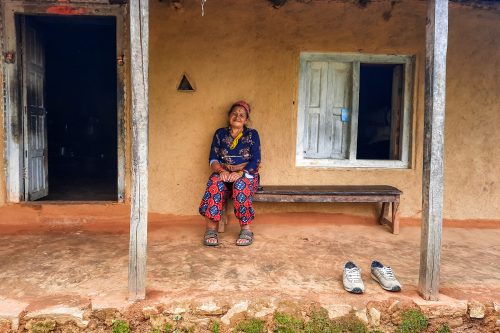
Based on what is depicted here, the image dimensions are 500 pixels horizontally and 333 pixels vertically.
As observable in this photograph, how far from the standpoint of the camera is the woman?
4141 mm

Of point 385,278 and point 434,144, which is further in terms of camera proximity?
point 385,278

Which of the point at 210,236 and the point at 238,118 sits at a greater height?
the point at 238,118

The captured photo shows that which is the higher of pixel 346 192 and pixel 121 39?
pixel 121 39

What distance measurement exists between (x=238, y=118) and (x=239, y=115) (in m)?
0.04

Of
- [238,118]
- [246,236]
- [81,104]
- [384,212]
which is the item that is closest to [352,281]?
[246,236]

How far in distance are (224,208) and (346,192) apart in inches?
54.3

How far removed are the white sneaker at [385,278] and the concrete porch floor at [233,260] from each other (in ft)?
0.16

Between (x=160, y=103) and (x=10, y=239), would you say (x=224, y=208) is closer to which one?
(x=160, y=103)

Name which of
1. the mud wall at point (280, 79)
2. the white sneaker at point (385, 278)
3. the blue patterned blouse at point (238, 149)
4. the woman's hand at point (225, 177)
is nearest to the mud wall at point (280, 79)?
the mud wall at point (280, 79)

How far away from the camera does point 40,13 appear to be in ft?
14.5

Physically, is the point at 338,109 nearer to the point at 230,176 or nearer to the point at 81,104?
the point at 230,176

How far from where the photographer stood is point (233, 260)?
3.65 m

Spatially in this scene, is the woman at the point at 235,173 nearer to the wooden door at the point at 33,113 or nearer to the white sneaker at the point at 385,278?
the white sneaker at the point at 385,278

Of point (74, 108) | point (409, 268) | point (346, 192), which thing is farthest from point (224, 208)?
point (74, 108)
